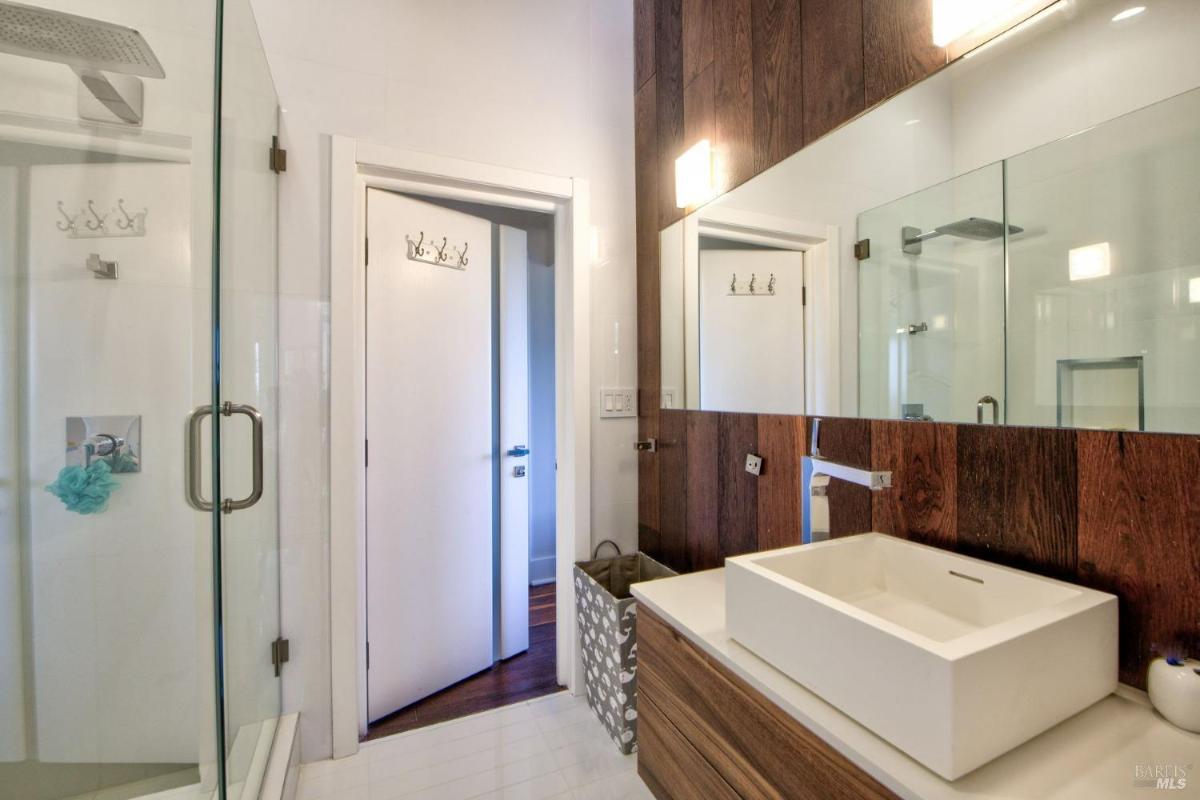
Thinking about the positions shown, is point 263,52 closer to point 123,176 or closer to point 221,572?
point 123,176

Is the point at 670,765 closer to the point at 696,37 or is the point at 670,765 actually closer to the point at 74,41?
the point at 74,41

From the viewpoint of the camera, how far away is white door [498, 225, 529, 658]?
2.20 metres

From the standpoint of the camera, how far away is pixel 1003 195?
0.84 m

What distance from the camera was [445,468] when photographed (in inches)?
76.7

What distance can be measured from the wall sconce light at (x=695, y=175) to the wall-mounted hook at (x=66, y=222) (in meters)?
1.64

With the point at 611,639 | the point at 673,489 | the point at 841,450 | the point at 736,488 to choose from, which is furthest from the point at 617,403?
the point at 841,450

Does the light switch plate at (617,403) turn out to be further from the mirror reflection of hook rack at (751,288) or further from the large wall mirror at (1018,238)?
the large wall mirror at (1018,238)

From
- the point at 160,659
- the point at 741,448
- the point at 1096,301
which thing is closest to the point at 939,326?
the point at 1096,301

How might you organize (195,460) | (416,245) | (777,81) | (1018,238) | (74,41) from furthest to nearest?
(416,245)
(777,81)
(195,460)
(74,41)
(1018,238)

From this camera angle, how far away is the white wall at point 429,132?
154 cm

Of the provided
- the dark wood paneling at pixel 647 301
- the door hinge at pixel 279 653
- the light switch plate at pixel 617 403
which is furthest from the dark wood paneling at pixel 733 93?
the door hinge at pixel 279 653

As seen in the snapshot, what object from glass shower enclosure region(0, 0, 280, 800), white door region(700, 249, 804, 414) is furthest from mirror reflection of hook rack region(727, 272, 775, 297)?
glass shower enclosure region(0, 0, 280, 800)

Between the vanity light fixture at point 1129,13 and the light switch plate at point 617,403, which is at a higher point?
the vanity light fixture at point 1129,13

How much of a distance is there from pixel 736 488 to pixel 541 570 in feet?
6.55
